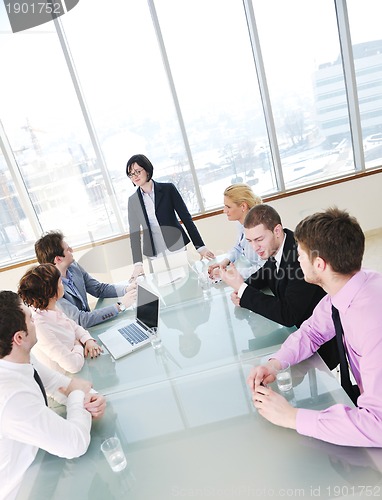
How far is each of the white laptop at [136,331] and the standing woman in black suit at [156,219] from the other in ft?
2.21

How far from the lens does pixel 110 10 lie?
3627mm

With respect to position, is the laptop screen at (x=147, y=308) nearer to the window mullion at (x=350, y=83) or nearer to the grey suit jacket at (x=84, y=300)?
the grey suit jacket at (x=84, y=300)

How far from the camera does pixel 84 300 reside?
2.29 metres

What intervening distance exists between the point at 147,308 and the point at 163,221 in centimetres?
100

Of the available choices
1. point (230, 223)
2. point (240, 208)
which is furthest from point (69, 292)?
point (230, 223)

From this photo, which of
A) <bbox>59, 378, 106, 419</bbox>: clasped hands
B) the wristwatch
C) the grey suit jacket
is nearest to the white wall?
the grey suit jacket

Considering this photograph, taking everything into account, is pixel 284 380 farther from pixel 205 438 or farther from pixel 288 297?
pixel 288 297

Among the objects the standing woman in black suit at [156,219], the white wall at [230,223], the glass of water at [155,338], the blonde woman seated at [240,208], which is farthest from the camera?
the white wall at [230,223]

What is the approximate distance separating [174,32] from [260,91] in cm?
111

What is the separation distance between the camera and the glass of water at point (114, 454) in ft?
3.36

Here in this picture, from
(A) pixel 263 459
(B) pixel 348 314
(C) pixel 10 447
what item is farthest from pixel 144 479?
(B) pixel 348 314

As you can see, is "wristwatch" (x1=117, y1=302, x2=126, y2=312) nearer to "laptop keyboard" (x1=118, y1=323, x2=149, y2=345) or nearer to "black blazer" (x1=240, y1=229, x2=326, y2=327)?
"laptop keyboard" (x1=118, y1=323, x2=149, y2=345)

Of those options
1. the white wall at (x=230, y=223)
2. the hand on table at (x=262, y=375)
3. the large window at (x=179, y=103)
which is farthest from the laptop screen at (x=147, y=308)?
the large window at (x=179, y=103)

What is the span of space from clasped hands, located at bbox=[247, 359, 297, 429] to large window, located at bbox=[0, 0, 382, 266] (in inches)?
124
